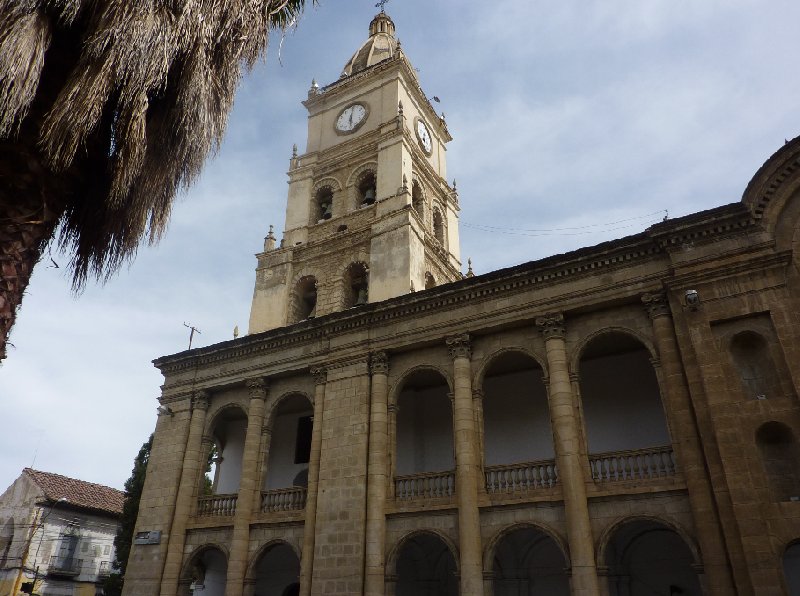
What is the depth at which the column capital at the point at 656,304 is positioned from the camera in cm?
1409

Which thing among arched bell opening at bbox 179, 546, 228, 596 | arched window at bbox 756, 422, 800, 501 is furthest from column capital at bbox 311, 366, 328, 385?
arched window at bbox 756, 422, 800, 501

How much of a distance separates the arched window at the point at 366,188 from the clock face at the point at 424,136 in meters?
3.63

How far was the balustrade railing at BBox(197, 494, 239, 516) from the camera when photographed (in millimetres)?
18047

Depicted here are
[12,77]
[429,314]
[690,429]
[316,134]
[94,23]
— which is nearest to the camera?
[12,77]

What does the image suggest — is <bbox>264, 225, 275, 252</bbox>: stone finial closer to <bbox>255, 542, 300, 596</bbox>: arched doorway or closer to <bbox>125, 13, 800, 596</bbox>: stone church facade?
<bbox>125, 13, 800, 596</bbox>: stone church facade

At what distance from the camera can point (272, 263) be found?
25078mm

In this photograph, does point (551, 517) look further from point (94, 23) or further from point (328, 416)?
point (94, 23)

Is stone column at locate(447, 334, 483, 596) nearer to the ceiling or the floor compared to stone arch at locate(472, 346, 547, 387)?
nearer to the floor

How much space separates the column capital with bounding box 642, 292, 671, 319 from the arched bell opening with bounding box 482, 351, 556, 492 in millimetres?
3134

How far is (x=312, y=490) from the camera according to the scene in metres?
16.5

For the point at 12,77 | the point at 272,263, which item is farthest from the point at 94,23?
the point at 272,263

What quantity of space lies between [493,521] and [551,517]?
1359 millimetres

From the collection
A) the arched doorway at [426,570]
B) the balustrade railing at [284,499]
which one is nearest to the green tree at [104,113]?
the balustrade railing at [284,499]

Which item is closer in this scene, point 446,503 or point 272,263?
point 446,503
